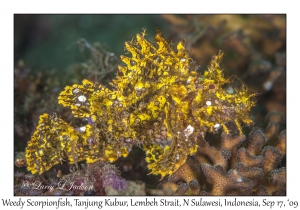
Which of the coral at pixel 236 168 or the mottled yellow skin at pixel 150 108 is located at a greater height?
the mottled yellow skin at pixel 150 108

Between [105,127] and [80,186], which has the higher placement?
[105,127]

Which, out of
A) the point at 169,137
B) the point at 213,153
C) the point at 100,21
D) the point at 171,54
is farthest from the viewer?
the point at 100,21

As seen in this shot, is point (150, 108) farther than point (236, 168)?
No

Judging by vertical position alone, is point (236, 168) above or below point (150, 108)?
below

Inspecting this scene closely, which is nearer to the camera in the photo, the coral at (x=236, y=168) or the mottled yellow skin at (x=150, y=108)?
the mottled yellow skin at (x=150, y=108)
